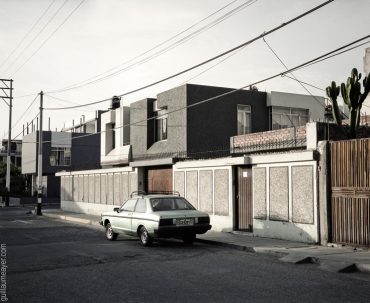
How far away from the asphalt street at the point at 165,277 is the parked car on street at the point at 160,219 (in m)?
0.49

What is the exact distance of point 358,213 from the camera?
12.6 m

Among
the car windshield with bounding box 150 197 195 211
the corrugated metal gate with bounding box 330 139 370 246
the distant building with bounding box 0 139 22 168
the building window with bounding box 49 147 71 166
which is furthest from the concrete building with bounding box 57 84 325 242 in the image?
the distant building with bounding box 0 139 22 168

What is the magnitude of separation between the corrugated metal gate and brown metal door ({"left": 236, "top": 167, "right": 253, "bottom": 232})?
3.99 meters

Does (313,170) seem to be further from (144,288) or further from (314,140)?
(144,288)

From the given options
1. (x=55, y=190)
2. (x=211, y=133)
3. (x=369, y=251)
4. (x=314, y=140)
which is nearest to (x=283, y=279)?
(x=369, y=251)

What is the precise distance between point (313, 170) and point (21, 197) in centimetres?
4070

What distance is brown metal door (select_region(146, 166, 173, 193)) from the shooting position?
917 inches

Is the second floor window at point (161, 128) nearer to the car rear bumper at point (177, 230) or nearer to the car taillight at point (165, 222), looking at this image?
the car rear bumper at point (177, 230)

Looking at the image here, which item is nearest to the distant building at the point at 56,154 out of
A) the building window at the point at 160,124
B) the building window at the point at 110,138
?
the building window at the point at 110,138

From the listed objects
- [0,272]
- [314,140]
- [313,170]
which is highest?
[314,140]

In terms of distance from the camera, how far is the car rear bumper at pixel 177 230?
1359 cm

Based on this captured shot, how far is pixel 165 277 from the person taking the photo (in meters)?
9.14

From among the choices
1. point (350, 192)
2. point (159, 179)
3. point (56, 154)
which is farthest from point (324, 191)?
point (56, 154)

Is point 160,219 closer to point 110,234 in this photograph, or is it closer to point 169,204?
point 169,204
